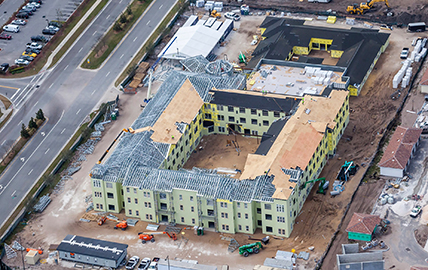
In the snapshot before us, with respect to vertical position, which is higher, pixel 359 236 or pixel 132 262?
pixel 359 236

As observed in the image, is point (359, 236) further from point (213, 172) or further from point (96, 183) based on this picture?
point (96, 183)

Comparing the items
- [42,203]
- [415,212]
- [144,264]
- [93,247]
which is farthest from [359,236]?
[42,203]

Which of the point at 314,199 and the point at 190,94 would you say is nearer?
the point at 314,199

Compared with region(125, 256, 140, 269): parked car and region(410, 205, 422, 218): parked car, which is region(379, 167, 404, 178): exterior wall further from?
region(125, 256, 140, 269): parked car

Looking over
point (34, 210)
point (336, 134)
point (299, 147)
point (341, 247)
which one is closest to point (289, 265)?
point (341, 247)

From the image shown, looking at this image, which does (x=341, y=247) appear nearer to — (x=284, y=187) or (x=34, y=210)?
(x=284, y=187)

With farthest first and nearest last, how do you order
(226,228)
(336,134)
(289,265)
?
(336,134) < (226,228) < (289,265)

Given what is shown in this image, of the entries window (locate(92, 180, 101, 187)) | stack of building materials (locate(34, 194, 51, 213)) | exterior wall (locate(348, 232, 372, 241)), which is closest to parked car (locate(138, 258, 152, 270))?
window (locate(92, 180, 101, 187))

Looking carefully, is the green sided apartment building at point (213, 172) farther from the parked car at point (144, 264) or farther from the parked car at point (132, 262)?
the parked car at point (144, 264)
